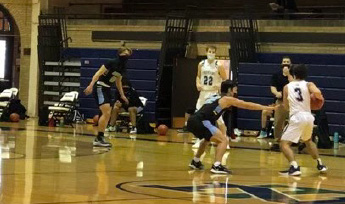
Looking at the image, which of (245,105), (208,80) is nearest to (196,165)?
(245,105)

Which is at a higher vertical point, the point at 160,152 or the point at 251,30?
the point at 251,30

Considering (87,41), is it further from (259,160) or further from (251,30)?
(259,160)

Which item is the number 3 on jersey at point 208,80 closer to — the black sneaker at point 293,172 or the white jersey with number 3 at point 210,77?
the white jersey with number 3 at point 210,77

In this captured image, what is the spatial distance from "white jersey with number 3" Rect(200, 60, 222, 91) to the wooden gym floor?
121 cm

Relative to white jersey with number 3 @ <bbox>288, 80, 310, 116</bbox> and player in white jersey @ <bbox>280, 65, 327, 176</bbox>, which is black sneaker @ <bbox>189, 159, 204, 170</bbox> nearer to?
player in white jersey @ <bbox>280, 65, 327, 176</bbox>

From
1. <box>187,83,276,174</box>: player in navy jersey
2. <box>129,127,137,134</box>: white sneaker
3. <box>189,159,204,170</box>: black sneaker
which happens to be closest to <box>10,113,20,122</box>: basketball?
<box>129,127,137,134</box>: white sneaker

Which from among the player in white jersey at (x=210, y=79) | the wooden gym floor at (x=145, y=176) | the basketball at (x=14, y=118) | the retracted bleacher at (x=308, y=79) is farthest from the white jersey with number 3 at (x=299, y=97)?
the basketball at (x=14, y=118)

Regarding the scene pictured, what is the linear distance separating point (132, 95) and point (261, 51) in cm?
432

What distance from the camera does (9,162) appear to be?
10617 millimetres

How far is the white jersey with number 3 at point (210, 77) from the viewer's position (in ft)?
49.0

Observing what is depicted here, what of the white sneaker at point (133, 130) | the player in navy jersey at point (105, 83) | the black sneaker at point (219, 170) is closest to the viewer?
the black sneaker at point (219, 170)

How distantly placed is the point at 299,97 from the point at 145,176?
2658mm

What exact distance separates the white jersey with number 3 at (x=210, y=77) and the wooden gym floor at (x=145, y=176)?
121 cm

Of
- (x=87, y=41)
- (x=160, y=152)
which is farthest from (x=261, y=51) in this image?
(x=160, y=152)
